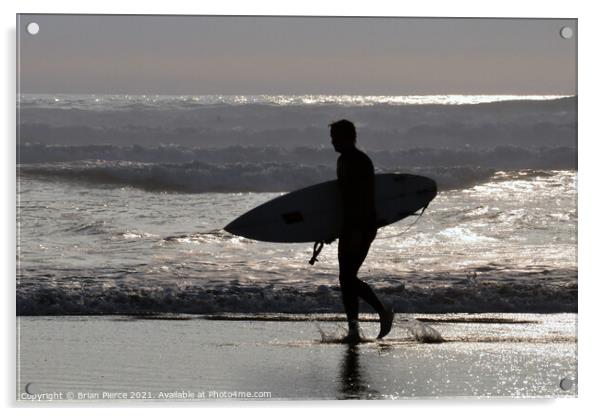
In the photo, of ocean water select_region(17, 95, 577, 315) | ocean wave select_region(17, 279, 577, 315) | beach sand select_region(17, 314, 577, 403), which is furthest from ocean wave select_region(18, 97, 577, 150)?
beach sand select_region(17, 314, 577, 403)

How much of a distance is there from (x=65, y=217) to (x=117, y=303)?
56cm

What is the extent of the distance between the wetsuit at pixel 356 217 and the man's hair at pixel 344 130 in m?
0.08

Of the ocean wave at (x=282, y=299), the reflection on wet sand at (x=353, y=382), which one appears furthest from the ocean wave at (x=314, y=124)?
the reflection on wet sand at (x=353, y=382)

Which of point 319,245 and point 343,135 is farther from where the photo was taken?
point 319,245

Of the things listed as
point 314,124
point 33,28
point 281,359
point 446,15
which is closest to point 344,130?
point 314,124

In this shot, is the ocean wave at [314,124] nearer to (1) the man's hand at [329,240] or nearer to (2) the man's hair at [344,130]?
(2) the man's hair at [344,130]

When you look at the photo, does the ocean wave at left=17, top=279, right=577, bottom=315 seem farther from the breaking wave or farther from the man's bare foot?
the breaking wave

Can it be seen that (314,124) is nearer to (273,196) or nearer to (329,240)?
(273,196)

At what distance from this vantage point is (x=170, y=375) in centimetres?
853

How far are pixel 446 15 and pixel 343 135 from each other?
79 cm

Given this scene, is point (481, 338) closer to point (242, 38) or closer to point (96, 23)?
point (242, 38)

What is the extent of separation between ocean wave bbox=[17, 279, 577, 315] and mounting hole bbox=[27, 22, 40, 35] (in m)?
1.33

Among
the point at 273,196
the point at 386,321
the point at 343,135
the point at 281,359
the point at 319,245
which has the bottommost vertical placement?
the point at 281,359

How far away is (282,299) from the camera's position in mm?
9250
